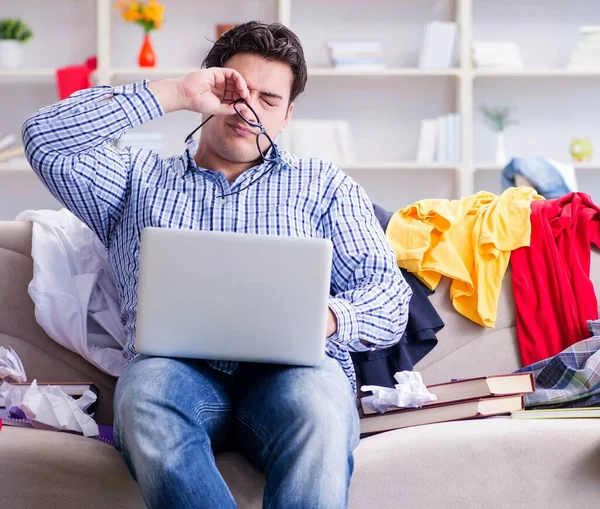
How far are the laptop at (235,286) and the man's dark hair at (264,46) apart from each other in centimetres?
66

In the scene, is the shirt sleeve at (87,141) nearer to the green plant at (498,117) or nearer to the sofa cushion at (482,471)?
the sofa cushion at (482,471)

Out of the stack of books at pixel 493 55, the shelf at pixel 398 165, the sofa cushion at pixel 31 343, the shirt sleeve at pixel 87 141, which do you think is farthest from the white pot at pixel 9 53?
the shirt sleeve at pixel 87 141

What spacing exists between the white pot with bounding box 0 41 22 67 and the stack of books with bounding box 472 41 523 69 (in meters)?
2.13

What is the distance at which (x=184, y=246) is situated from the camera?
128 cm

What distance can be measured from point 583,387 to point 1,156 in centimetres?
316

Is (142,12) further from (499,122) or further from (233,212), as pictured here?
(233,212)

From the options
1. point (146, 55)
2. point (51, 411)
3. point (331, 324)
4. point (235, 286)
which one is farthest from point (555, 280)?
point (146, 55)

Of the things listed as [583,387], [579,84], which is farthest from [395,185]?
[583,387]

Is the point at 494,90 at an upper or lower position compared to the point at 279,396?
upper

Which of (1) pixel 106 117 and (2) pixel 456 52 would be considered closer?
(1) pixel 106 117

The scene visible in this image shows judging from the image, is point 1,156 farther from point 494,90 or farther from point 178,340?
point 178,340

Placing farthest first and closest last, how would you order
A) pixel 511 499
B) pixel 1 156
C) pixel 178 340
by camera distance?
pixel 1 156 < pixel 511 499 < pixel 178 340

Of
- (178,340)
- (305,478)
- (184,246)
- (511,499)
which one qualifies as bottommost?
(511,499)

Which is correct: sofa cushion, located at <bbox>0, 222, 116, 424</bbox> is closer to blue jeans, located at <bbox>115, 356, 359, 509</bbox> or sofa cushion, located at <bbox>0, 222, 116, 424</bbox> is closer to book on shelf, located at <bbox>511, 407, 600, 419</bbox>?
blue jeans, located at <bbox>115, 356, 359, 509</bbox>
